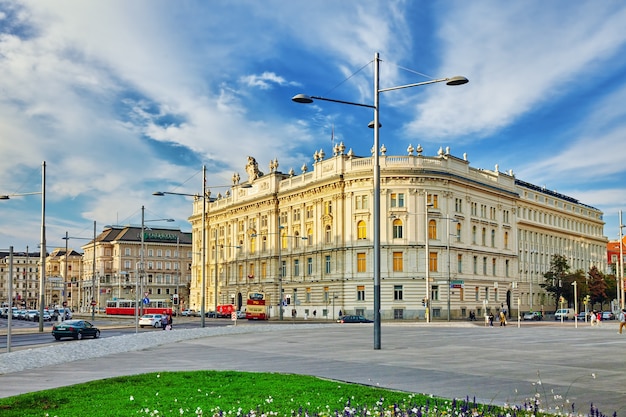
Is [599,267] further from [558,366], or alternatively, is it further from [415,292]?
[558,366]

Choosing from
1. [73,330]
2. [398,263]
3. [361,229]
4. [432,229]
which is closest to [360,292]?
[398,263]

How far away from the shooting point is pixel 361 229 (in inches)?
3546

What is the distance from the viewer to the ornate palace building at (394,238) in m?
87.2

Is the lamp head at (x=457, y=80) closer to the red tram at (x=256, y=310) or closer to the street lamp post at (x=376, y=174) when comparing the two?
the street lamp post at (x=376, y=174)

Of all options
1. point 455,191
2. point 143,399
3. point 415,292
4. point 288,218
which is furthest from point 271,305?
point 143,399

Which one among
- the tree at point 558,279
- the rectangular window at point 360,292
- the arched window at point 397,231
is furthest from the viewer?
the tree at point 558,279

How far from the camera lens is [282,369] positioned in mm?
19438

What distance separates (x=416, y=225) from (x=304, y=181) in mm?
21424

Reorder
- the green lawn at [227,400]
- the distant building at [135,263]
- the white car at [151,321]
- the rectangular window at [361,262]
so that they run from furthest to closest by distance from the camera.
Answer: the distant building at [135,263] < the rectangular window at [361,262] < the white car at [151,321] < the green lawn at [227,400]

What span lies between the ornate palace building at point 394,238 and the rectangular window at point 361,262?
0.14m

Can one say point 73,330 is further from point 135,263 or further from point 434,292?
point 135,263

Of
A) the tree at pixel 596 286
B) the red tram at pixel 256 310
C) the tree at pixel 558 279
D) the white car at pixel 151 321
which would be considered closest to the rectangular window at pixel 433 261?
the red tram at pixel 256 310

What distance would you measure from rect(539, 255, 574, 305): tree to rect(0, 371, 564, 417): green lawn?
10348 cm

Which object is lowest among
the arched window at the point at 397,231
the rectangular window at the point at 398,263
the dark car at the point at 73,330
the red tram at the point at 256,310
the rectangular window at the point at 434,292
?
the red tram at the point at 256,310
